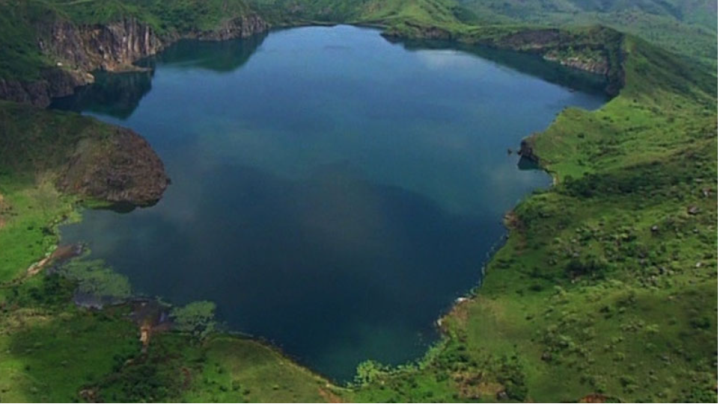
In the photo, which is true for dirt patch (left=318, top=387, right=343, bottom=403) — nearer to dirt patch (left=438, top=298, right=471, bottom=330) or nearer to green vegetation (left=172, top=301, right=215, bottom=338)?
green vegetation (left=172, top=301, right=215, bottom=338)

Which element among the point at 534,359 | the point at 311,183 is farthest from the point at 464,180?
the point at 534,359

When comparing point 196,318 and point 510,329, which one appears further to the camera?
point 196,318

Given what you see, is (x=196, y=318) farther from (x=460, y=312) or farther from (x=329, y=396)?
(x=460, y=312)

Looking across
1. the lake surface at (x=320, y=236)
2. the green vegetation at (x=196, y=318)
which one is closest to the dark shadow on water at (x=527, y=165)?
the lake surface at (x=320, y=236)

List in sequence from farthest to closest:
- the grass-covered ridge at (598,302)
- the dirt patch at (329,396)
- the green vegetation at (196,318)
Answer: the green vegetation at (196,318)
the dirt patch at (329,396)
the grass-covered ridge at (598,302)

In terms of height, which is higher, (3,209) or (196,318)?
(3,209)

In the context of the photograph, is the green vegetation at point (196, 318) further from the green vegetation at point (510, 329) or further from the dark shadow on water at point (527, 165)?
the dark shadow on water at point (527, 165)

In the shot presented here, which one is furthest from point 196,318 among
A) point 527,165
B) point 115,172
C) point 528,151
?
point 528,151

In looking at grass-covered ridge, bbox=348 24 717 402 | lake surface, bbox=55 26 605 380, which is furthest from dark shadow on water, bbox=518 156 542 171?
grass-covered ridge, bbox=348 24 717 402
